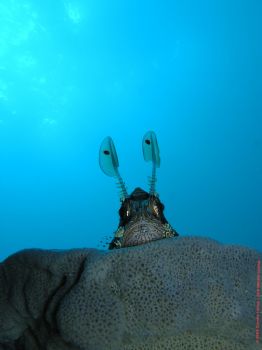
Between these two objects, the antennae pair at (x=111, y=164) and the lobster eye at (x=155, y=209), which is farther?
the antennae pair at (x=111, y=164)

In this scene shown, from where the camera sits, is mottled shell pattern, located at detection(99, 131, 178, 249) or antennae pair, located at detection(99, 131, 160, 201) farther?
antennae pair, located at detection(99, 131, 160, 201)

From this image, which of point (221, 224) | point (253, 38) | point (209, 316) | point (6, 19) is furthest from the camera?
→ point (221, 224)

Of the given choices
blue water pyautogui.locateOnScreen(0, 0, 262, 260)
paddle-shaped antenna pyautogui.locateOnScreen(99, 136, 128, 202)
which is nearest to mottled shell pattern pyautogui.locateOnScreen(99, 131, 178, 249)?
paddle-shaped antenna pyautogui.locateOnScreen(99, 136, 128, 202)

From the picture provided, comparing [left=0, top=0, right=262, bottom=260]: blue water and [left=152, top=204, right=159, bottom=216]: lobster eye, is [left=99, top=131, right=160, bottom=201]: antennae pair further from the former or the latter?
[left=0, top=0, right=262, bottom=260]: blue water

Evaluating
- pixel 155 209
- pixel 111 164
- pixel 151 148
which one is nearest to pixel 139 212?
pixel 155 209

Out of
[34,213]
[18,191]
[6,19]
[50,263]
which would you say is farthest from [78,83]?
[50,263]

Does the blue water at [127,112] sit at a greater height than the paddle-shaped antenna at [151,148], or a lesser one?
greater

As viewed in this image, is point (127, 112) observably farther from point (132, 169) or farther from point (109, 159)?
point (109, 159)

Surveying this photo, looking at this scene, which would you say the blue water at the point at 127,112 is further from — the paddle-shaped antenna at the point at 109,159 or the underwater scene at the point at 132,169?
the paddle-shaped antenna at the point at 109,159

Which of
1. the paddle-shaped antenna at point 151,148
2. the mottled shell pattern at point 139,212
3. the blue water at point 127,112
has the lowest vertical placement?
the mottled shell pattern at point 139,212

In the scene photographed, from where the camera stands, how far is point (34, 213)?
346 feet

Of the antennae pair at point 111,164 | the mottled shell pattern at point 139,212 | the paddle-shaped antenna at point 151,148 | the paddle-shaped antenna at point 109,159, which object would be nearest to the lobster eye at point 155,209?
the mottled shell pattern at point 139,212

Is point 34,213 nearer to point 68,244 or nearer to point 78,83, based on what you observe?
point 68,244

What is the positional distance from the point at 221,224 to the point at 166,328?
111 m
